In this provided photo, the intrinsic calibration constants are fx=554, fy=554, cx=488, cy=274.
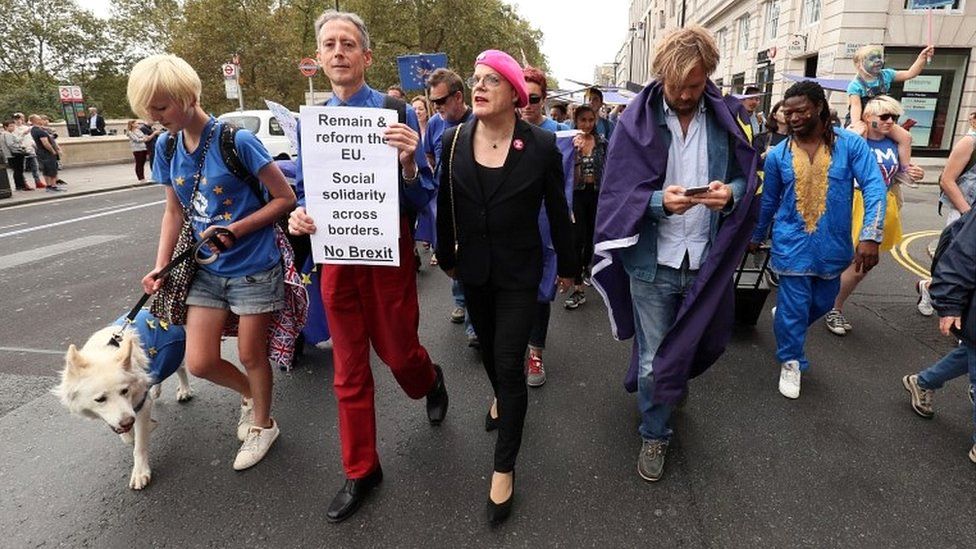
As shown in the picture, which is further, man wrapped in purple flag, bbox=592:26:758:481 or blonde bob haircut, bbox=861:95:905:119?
blonde bob haircut, bbox=861:95:905:119

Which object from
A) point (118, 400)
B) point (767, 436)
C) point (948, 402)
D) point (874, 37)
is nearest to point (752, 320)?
point (948, 402)

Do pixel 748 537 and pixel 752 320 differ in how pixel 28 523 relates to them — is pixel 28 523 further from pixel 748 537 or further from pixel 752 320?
pixel 752 320

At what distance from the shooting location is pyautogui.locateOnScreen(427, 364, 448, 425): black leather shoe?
335cm

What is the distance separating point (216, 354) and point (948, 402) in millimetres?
4366

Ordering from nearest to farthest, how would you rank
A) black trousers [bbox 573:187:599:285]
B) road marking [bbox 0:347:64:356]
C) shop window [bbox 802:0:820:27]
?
road marking [bbox 0:347:64:356], black trousers [bbox 573:187:599:285], shop window [bbox 802:0:820:27]

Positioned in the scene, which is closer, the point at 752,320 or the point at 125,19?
the point at 752,320

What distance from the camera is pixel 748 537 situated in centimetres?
240

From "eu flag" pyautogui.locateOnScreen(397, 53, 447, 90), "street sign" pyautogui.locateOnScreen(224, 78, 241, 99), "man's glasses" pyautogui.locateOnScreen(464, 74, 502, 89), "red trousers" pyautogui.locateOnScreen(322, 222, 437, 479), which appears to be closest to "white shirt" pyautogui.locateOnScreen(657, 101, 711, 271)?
"man's glasses" pyautogui.locateOnScreen(464, 74, 502, 89)

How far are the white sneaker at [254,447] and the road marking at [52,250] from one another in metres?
6.63

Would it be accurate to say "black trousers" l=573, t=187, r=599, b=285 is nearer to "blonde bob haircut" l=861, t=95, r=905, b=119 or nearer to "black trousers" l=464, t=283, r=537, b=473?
"blonde bob haircut" l=861, t=95, r=905, b=119

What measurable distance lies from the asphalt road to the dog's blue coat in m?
0.49

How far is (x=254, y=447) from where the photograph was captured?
3016 millimetres

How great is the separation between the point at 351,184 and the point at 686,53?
5.10 feet

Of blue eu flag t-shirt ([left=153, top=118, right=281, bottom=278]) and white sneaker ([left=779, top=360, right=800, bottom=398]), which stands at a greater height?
blue eu flag t-shirt ([left=153, top=118, right=281, bottom=278])
